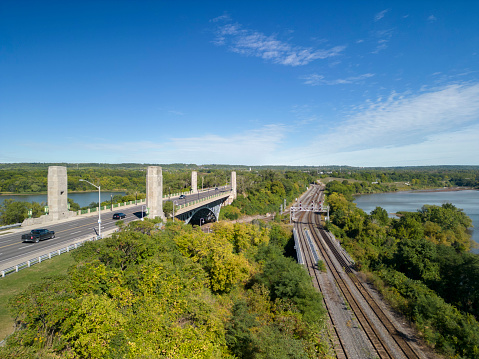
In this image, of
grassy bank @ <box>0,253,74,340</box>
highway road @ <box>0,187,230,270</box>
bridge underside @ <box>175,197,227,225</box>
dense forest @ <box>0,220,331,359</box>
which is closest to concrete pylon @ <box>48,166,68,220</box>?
highway road @ <box>0,187,230,270</box>

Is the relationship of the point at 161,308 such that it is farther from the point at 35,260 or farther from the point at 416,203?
the point at 416,203

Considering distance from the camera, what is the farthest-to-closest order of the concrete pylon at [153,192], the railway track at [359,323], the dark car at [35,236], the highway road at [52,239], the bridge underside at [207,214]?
the bridge underside at [207,214]
the concrete pylon at [153,192]
the dark car at [35,236]
the highway road at [52,239]
the railway track at [359,323]

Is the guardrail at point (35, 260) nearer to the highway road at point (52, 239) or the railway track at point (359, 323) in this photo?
the highway road at point (52, 239)

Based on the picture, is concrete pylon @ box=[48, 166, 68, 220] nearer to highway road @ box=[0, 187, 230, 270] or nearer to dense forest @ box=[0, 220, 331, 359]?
highway road @ box=[0, 187, 230, 270]

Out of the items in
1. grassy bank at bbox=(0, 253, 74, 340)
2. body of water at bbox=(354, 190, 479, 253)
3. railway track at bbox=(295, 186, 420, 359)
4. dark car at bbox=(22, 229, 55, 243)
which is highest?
dark car at bbox=(22, 229, 55, 243)

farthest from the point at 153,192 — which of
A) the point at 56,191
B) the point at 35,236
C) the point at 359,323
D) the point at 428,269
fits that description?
the point at 428,269

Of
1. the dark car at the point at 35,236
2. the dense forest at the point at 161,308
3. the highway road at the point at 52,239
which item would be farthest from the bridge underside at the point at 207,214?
the dark car at the point at 35,236

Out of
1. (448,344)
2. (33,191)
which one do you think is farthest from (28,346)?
(33,191)

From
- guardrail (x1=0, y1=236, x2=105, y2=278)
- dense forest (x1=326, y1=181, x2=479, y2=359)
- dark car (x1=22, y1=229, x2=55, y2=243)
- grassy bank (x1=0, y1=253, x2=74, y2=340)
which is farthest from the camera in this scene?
dark car (x1=22, y1=229, x2=55, y2=243)
